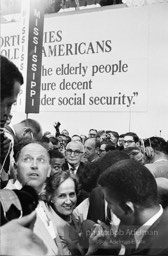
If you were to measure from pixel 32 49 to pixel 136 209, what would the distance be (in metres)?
0.98

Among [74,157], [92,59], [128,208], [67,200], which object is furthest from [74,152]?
[92,59]

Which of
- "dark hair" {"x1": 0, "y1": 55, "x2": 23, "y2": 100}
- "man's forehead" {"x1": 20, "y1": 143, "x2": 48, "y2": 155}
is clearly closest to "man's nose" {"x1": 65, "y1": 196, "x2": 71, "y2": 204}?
"man's forehead" {"x1": 20, "y1": 143, "x2": 48, "y2": 155}

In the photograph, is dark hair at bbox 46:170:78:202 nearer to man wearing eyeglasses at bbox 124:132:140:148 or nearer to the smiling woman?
the smiling woman

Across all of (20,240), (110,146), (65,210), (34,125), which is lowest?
(20,240)

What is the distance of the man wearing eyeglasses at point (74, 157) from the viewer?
7.13ft

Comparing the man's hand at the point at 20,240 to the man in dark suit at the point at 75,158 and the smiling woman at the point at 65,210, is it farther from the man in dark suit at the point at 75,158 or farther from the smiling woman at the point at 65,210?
the man in dark suit at the point at 75,158

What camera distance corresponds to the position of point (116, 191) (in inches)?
82.9

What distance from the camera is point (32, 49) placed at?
7.22 feet

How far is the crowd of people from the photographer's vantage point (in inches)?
82.4

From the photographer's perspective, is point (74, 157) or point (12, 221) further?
point (74, 157)

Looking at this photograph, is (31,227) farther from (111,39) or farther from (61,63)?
(111,39)

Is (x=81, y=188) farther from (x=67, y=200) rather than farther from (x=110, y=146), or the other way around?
(x=110, y=146)

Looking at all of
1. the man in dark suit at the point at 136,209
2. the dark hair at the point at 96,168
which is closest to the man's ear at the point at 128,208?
the man in dark suit at the point at 136,209

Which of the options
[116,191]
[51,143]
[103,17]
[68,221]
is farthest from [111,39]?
[68,221]
